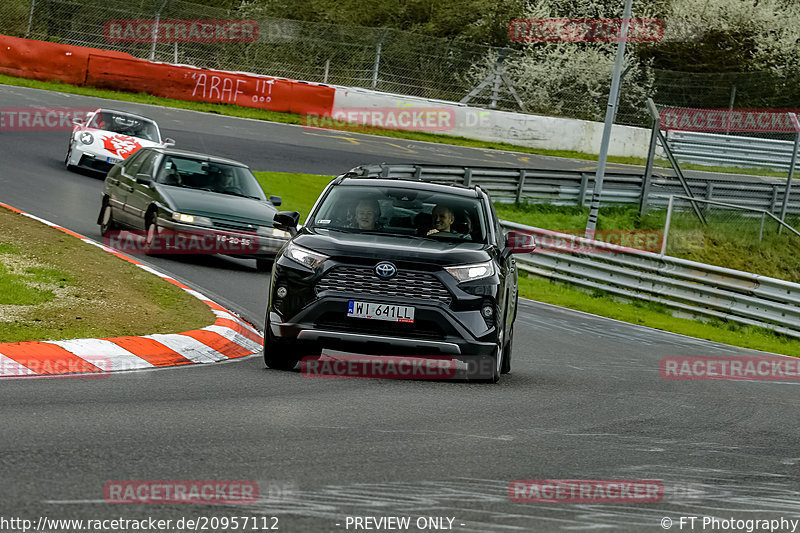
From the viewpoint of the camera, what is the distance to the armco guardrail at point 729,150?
34.5m

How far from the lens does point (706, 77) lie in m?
41.7

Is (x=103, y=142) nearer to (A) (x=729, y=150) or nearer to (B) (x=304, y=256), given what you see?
(B) (x=304, y=256)

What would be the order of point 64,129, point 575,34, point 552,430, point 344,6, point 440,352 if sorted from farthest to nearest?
point 344,6 → point 575,34 → point 64,129 → point 440,352 → point 552,430

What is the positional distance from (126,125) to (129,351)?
1562 centimetres

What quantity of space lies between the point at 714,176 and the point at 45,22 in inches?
851

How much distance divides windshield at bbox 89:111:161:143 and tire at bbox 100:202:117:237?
649 cm

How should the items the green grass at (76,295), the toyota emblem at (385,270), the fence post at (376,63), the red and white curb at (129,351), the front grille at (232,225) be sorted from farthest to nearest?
the fence post at (376,63), the front grille at (232,225), the green grass at (76,295), the toyota emblem at (385,270), the red and white curb at (129,351)

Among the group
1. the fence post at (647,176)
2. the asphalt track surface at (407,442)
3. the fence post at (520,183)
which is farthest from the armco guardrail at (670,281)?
the fence post at (520,183)

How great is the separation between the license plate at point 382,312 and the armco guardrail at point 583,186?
19146 millimetres

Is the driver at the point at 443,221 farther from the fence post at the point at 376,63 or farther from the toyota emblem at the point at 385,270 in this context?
the fence post at the point at 376,63

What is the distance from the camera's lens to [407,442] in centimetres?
649

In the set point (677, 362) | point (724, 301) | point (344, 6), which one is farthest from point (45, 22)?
point (677, 362)

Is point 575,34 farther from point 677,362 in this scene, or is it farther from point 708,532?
point 708,532

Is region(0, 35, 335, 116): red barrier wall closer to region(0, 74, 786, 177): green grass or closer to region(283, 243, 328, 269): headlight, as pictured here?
region(0, 74, 786, 177): green grass
